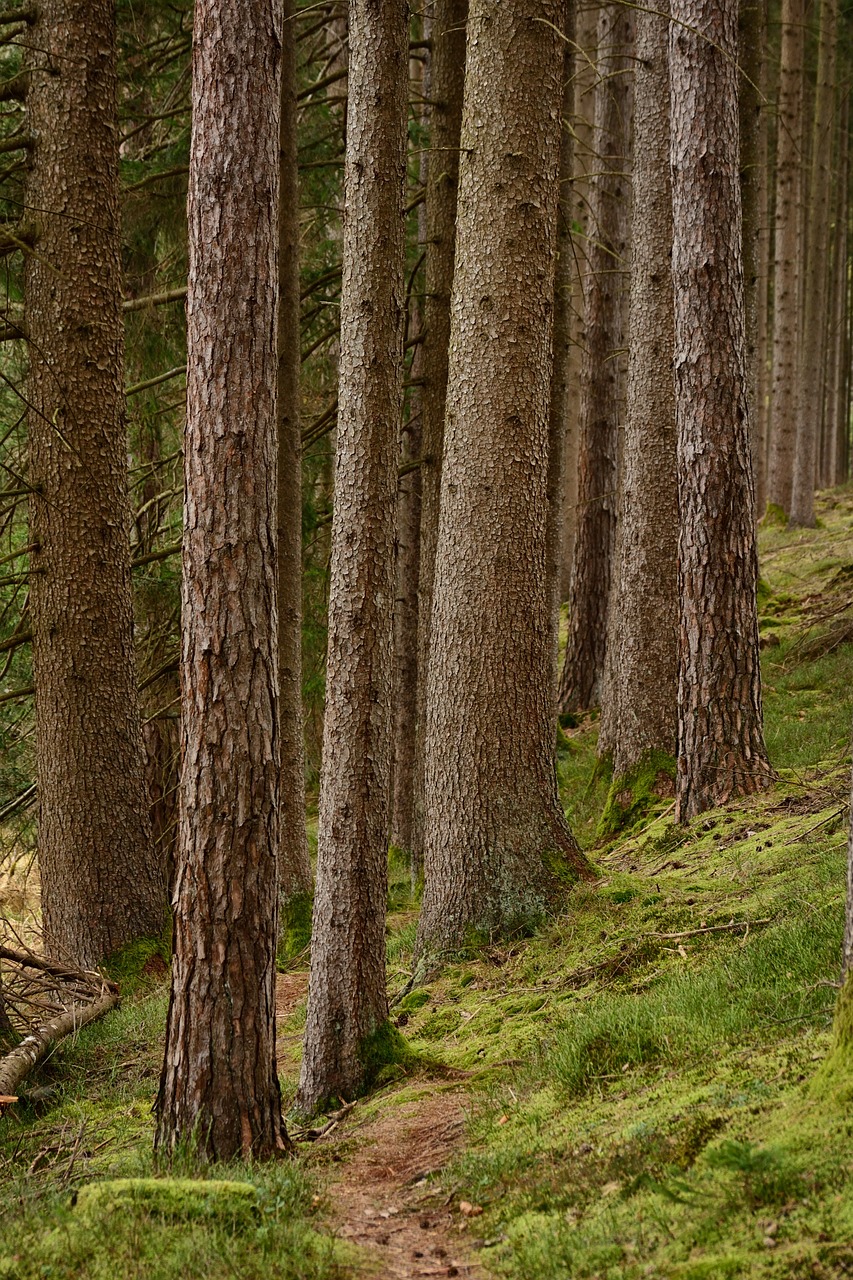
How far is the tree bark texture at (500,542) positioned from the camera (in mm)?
7559

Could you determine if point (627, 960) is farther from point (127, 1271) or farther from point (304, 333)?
point (304, 333)

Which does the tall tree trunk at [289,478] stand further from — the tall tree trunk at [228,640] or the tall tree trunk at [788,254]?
the tall tree trunk at [788,254]

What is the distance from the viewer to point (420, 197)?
10.5m

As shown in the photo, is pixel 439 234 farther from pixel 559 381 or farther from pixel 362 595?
pixel 362 595

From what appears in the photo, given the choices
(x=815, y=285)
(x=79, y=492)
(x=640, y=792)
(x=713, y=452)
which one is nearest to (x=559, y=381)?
(x=713, y=452)

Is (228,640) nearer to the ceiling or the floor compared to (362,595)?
nearer to the floor

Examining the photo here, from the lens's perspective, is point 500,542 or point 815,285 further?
point 815,285

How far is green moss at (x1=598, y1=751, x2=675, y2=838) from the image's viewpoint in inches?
404

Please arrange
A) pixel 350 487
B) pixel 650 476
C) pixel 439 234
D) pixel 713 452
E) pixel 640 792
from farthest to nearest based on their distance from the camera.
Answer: pixel 650 476 < pixel 640 792 < pixel 439 234 < pixel 713 452 < pixel 350 487

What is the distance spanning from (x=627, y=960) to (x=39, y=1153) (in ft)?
10.8

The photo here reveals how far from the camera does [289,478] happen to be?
9969 mm

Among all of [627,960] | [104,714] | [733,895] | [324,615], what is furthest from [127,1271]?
[324,615]

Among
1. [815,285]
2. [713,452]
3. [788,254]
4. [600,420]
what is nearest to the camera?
[713,452]

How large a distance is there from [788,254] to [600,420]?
8572 millimetres
